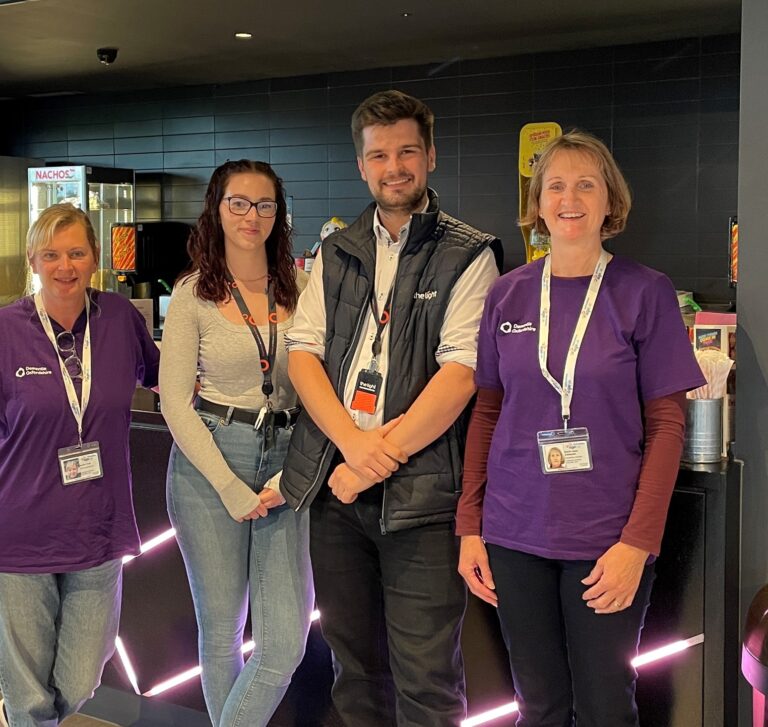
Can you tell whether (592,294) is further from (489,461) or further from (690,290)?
(690,290)

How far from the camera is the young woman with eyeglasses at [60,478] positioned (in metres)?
2.17

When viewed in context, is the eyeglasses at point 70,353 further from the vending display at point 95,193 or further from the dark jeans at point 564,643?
the vending display at point 95,193

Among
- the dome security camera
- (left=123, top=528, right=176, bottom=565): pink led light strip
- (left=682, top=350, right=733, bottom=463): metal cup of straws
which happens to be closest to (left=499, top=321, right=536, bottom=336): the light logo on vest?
(left=682, top=350, right=733, bottom=463): metal cup of straws

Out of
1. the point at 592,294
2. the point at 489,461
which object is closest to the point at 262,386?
the point at 489,461

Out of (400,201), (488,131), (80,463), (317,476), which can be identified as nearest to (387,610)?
(317,476)

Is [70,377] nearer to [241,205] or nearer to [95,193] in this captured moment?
[241,205]

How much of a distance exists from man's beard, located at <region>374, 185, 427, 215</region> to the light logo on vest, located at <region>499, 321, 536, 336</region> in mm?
371

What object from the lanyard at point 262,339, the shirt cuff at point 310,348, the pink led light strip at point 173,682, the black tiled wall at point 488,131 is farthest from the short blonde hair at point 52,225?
the black tiled wall at point 488,131

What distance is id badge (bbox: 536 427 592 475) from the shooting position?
1.78 meters

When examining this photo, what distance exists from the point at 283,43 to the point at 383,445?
5.01 m

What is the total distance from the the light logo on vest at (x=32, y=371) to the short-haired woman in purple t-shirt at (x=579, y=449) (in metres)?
1.05

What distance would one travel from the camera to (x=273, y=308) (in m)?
2.28

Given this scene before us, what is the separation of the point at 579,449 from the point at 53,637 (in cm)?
137

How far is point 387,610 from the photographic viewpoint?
6.82ft
